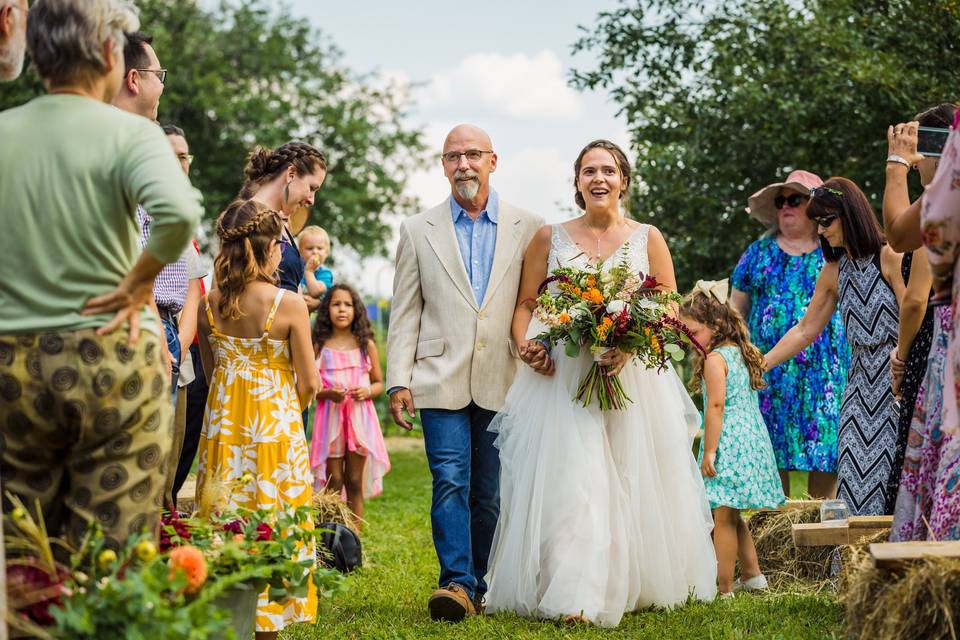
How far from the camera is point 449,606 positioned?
6121 millimetres

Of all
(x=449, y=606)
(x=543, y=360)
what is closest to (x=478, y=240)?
(x=543, y=360)

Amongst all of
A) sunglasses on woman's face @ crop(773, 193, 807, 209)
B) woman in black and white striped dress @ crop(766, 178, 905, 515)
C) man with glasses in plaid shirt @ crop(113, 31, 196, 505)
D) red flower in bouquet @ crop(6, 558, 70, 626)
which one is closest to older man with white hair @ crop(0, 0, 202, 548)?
red flower in bouquet @ crop(6, 558, 70, 626)

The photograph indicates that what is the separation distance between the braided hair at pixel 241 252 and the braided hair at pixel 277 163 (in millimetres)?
728

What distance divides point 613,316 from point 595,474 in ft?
2.75

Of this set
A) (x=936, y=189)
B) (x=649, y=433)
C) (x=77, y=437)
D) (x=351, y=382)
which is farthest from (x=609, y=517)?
(x=351, y=382)

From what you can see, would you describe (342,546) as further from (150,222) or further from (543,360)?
(150,222)

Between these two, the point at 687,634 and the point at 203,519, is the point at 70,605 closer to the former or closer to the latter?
the point at 203,519

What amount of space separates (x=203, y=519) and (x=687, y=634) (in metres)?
2.44

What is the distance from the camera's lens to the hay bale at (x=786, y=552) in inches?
290

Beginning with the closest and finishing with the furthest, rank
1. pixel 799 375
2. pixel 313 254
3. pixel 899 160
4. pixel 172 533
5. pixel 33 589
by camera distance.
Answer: pixel 33 589, pixel 172 533, pixel 899 160, pixel 799 375, pixel 313 254

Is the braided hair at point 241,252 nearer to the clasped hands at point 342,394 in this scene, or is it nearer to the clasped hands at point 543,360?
the clasped hands at point 543,360

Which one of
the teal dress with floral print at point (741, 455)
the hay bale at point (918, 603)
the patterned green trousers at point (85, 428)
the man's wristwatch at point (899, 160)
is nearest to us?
the patterned green trousers at point (85, 428)

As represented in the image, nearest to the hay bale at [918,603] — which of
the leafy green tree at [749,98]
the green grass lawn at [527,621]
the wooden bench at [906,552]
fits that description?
the wooden bench at [906,552]

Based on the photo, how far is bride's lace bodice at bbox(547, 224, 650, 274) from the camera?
21.6ft
